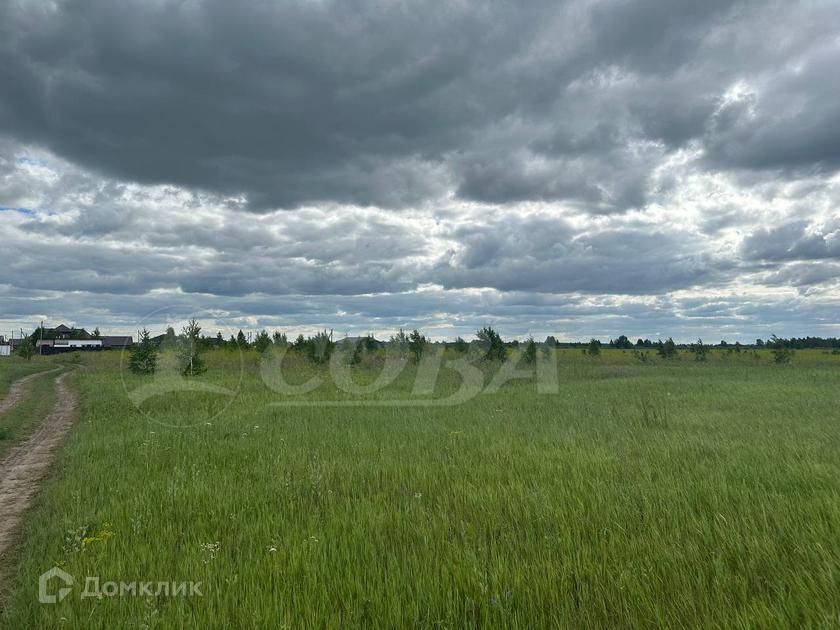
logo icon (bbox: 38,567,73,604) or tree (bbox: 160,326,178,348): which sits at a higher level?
tree (bbox: 160,326,178,348)

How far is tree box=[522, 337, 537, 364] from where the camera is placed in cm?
5180

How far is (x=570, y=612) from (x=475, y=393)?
20.2m

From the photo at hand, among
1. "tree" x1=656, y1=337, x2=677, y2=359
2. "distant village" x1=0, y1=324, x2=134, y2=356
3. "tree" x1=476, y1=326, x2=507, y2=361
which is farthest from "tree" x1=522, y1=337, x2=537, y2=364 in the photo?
"distant village" x1=0, y1=324, x2=134, y2=356

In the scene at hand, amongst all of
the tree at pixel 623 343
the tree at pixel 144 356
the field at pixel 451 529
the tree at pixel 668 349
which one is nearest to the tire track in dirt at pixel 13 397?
the tree at pixel 144 356

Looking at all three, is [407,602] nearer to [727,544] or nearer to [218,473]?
[727,544]

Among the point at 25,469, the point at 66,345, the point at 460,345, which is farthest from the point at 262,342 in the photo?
the point at 66,345

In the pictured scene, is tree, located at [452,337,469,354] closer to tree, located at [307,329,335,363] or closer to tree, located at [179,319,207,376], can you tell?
tree, located at [307,329,335,363]

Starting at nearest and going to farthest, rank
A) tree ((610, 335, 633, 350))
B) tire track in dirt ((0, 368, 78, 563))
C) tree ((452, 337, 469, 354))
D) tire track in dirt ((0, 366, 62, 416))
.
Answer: tire track in dirt ((0, 368, 78, 563))
tire track in dirt ((0, 366, 62, 416))
tree ((452, 337, 469, 354))
tree ((610, 335, 633, 350))

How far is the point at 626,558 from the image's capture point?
4.53 m

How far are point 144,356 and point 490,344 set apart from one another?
103 ft

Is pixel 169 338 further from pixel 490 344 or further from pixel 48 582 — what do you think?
pixel 490 344

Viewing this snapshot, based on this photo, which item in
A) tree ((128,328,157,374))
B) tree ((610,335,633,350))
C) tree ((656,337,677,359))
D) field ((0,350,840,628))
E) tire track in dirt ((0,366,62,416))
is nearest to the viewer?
field ((0,350,840,628))

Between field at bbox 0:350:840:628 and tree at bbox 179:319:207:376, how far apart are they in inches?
567

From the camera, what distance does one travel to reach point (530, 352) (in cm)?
5234
